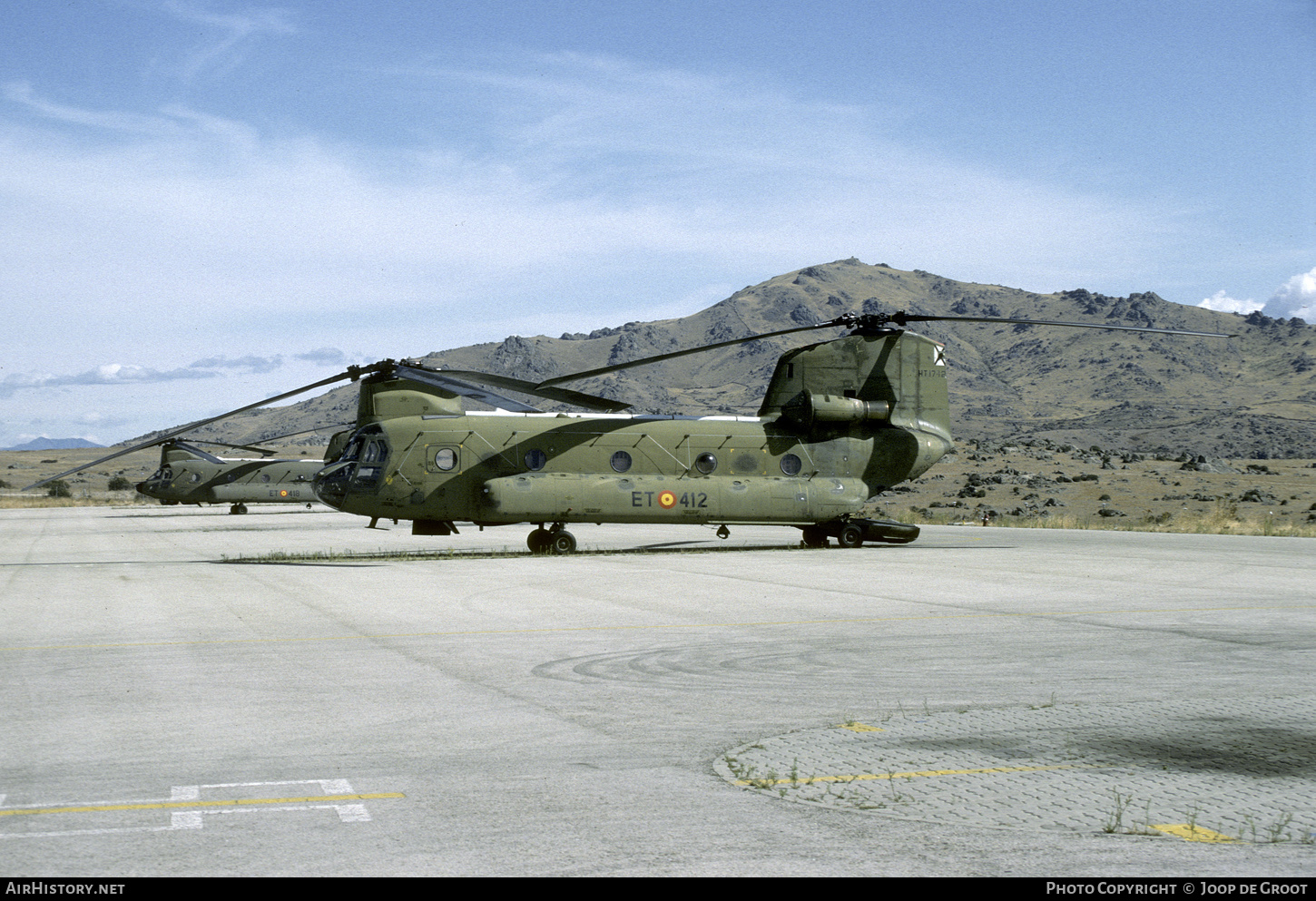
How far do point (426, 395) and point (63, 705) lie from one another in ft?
60.1

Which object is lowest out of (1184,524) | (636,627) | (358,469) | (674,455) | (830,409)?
(636,627)

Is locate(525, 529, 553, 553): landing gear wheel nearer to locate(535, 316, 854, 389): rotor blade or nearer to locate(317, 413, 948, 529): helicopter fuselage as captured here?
locate(317, 413, 948, 529): helicopter fuselage

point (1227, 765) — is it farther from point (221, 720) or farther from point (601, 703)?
point (221, 720)

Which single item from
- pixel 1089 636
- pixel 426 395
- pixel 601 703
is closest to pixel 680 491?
pixel 426 395

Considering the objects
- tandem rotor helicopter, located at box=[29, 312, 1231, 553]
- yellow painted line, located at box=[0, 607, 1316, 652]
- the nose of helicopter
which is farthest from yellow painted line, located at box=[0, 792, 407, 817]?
the nose of helicopter

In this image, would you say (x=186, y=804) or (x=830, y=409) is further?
(x=830, y=409)

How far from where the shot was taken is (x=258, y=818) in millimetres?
5699

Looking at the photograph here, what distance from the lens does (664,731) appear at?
25.8 feet

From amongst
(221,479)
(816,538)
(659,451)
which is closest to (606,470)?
(659,451)

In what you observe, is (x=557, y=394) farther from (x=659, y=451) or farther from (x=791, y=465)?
(x=791, y=465)

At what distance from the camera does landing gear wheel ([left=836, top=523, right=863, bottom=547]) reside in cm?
2841

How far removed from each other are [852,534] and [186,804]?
23738 mm

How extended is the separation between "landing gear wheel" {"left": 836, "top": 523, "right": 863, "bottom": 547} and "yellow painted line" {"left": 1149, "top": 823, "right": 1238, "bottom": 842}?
2300 centimetres

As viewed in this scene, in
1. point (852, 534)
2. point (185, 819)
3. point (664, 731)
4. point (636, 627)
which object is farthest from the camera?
point (852, 534)
